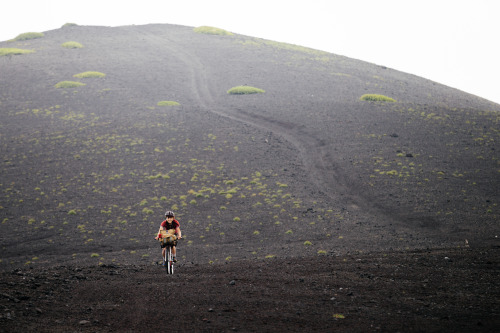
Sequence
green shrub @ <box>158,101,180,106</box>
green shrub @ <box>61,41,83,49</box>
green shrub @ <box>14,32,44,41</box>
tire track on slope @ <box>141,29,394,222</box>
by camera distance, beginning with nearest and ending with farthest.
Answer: tire track on slope @ <box>141,29,394,222</box>, green shrub @ <box>158,101,180,106</box>, green shrub @ <box>61,41,83,49</box>, green shrub @ <box>14,32,44,41</box>

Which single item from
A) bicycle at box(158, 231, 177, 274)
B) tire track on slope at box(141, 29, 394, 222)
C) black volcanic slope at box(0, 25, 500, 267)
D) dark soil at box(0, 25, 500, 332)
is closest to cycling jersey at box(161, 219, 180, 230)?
bicycle at box(158, 231, 177, 274)

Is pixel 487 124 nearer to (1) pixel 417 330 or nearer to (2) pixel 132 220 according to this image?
(2) pixel 132 220

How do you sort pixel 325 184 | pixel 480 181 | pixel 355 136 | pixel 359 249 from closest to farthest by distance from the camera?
pixel 359 249 < pixel 480 181 < pixel 325 184 < pixel 355 136

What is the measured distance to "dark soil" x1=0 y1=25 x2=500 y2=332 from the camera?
11.5 meters

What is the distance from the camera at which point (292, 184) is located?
3125 centimetres

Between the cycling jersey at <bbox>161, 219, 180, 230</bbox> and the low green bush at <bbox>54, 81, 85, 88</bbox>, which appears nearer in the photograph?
the cycling jersey at <bbox>161, 219, 180, 230</bbox>

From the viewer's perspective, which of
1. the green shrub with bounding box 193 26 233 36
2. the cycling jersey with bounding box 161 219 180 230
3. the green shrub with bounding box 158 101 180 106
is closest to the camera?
the cycling jersey with bounding box 161 219 180 230

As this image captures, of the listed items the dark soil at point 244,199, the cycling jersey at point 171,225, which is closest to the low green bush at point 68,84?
the dark soil at point 244,199

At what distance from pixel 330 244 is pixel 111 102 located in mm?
39659

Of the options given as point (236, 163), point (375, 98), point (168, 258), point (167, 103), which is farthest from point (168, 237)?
point (375, 98)

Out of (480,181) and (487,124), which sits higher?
(487,124)

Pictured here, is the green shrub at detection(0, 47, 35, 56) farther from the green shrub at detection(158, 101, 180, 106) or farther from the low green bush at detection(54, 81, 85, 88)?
the green shrub at detection(158, 101, 180, 106)

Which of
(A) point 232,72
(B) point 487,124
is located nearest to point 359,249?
(B) point 487,124

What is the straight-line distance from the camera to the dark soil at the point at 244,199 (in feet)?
37.6
